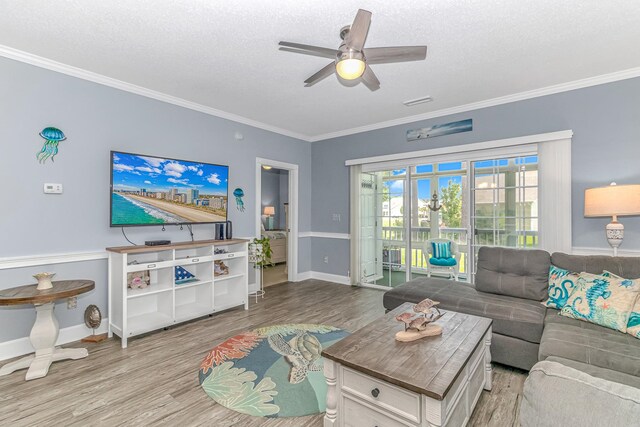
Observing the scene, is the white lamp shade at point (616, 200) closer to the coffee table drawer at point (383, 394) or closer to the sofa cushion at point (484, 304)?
the sofa cushion at point (484, 304)

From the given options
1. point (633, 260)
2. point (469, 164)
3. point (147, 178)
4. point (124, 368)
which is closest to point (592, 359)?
point (633, 260)

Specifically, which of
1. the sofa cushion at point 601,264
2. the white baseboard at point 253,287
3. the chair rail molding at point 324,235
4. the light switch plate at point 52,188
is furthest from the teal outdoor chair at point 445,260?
the light switch plate at point 52,188

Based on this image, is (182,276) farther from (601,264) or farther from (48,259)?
(601,264)

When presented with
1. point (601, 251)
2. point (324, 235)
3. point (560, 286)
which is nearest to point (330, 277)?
point (324, 235)

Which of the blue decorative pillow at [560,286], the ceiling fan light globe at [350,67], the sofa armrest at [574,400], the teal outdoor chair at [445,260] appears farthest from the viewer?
the teal outdoor chair at [445,260]

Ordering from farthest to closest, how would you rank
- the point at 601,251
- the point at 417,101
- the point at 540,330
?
the point at 417,101
the point at 601,251
the point at 540,330

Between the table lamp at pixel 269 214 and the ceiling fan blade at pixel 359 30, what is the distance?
6875 millimetres

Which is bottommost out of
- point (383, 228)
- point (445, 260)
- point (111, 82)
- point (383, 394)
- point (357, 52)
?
point (383, 394)

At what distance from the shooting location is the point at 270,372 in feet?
8.16

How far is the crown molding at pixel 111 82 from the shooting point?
280 cm

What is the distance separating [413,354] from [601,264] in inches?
87.3

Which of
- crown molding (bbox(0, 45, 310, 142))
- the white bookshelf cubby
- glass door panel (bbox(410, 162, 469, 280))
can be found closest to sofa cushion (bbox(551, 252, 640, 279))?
glass door panel (bbox(410, 162, 469, 280))

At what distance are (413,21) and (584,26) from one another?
1.42 metres

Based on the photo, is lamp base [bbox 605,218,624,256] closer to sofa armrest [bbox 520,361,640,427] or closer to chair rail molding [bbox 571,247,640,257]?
chair rail molding [bbox 571,247,640,257]
